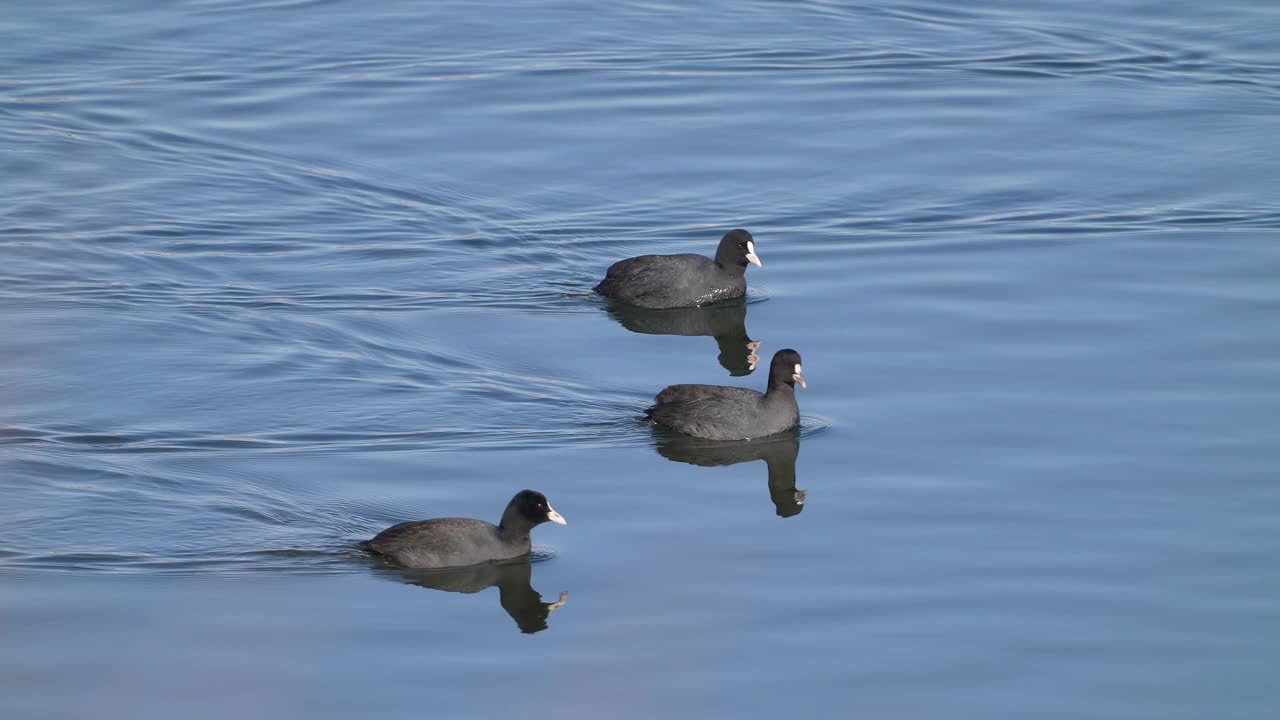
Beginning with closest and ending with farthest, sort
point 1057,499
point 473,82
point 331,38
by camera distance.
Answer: point 1057,499, point 473,82, point 331,38

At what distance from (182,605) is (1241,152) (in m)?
15.5

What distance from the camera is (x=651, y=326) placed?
17797 millimetres

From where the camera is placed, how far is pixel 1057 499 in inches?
516

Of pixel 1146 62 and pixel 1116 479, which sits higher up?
pixel 1146 62

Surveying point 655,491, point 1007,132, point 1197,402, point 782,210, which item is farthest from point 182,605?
point 1007,132

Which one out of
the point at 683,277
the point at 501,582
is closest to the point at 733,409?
the point at 501,582

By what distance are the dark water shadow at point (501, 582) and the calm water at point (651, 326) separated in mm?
55

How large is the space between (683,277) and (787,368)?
366 cm

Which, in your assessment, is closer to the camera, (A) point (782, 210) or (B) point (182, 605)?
(B) point (182, 605)

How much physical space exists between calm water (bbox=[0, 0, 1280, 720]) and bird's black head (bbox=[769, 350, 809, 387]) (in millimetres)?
481

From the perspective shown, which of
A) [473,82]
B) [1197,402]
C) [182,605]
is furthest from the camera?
[473,82]

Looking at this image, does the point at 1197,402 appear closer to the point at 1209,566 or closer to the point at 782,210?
the point at 1209,566

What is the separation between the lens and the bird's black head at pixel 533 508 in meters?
11.9

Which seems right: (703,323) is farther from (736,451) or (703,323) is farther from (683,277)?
(736,451)
